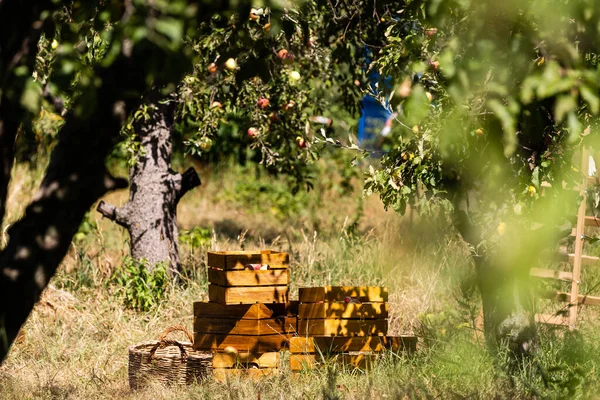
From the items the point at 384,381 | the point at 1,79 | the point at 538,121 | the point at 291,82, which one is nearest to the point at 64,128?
the point at 1,79

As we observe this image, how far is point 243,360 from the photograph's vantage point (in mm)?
5449

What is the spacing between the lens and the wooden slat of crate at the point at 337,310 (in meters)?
5.44

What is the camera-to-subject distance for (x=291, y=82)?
709cm

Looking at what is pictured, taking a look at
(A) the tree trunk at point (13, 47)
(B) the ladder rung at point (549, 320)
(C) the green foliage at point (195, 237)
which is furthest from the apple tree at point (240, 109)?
(A) the tree trunk at point (13, 47)

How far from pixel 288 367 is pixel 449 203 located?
146 cm

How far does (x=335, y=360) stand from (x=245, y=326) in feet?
2.00

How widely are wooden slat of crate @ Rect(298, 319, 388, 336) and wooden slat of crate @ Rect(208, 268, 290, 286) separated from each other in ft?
1.01

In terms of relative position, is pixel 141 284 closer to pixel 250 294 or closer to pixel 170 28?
pixel 250 294

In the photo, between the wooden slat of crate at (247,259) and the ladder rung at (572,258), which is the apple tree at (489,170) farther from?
the ladder rung at (572,258)

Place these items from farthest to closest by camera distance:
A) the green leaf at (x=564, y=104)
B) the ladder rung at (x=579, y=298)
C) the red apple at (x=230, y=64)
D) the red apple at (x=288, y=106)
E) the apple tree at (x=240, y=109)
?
the red apple at (x=288, y=106) → the apple tree at (x=240, y=109) → the ladder rung at (x=579, y=298) → the red apple at (x=230, y=64) → the green leaf at (x=564, y=104)

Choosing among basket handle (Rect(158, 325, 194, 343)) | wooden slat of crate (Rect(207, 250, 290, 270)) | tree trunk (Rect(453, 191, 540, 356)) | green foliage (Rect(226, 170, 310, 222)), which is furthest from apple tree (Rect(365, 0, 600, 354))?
green foliage (Rect(226, 170, 310, 222))

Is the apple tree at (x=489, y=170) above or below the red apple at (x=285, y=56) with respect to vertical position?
below

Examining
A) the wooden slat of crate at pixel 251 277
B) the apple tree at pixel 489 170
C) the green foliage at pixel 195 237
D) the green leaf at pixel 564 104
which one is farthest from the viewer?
the green foliage at pixel 195 237

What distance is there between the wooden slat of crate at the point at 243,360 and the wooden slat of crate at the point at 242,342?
0.03 meters
